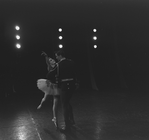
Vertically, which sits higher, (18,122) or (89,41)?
(89,41)

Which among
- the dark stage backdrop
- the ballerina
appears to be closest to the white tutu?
the ballerina

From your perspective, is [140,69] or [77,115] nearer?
[77,115]

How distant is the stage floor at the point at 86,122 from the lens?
412 centimetres

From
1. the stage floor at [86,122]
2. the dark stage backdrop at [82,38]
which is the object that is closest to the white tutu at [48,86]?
the stage floor at [86,122]

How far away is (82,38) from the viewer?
13.9 m

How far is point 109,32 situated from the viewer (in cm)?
1314

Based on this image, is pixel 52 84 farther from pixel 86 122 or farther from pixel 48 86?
pixel 86 122

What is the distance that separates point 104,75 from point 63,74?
10.1 metres

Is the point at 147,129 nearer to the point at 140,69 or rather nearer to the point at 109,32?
the point at 140,69

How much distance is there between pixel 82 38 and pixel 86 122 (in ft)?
31.2

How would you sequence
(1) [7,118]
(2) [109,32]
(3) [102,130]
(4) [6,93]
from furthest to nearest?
(2) [109,32]
(4) [6,93]
(1) [7,118]
(3) [102,130]

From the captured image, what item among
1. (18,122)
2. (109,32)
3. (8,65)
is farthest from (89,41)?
(18,122)

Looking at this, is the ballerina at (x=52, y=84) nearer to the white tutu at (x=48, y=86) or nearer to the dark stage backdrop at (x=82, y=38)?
the white tutu at (x=48, y=86)

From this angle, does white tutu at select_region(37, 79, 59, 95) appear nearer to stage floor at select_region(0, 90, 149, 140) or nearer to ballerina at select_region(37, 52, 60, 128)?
ballerina at select_region(37, 52, 60, 128)
